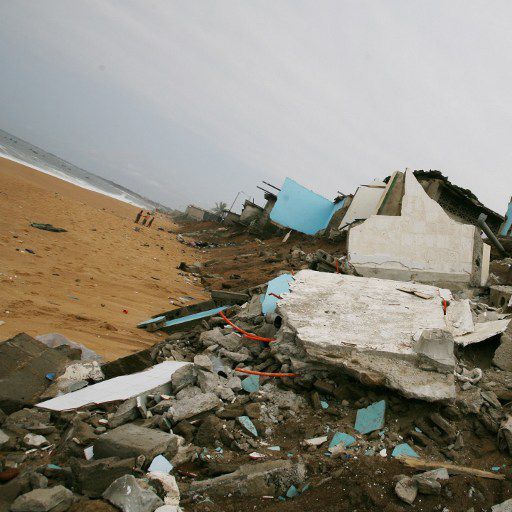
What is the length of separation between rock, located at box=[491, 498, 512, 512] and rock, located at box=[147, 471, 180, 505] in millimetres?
1699

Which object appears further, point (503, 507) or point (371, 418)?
point (371, 418)

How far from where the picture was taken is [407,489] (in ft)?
6.93

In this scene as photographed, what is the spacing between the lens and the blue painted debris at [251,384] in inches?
128

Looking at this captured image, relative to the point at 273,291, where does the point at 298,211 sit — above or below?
above

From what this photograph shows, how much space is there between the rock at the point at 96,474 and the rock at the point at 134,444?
0.15 m

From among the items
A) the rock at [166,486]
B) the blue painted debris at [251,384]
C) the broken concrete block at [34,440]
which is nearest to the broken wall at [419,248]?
the blue painted debris at [251,384]

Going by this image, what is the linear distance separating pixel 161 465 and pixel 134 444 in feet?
0.70

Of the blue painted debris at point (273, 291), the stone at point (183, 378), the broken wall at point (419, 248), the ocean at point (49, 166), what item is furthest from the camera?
the ocean at point (49, 166)

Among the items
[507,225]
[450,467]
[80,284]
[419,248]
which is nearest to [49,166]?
[80,284]

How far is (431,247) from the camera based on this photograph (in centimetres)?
721

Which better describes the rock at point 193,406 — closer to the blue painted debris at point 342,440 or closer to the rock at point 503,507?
the blue painted debris at point 342,440

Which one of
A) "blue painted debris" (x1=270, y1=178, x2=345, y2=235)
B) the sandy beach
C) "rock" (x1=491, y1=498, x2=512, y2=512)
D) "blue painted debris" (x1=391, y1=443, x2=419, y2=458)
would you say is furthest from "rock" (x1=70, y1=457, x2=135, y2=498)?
"blue painted debris" (x1=270, y1=178, x2=345, y2=235)

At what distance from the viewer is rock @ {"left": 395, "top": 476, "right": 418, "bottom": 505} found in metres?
2.06

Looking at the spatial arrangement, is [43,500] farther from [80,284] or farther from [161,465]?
[80,284]
